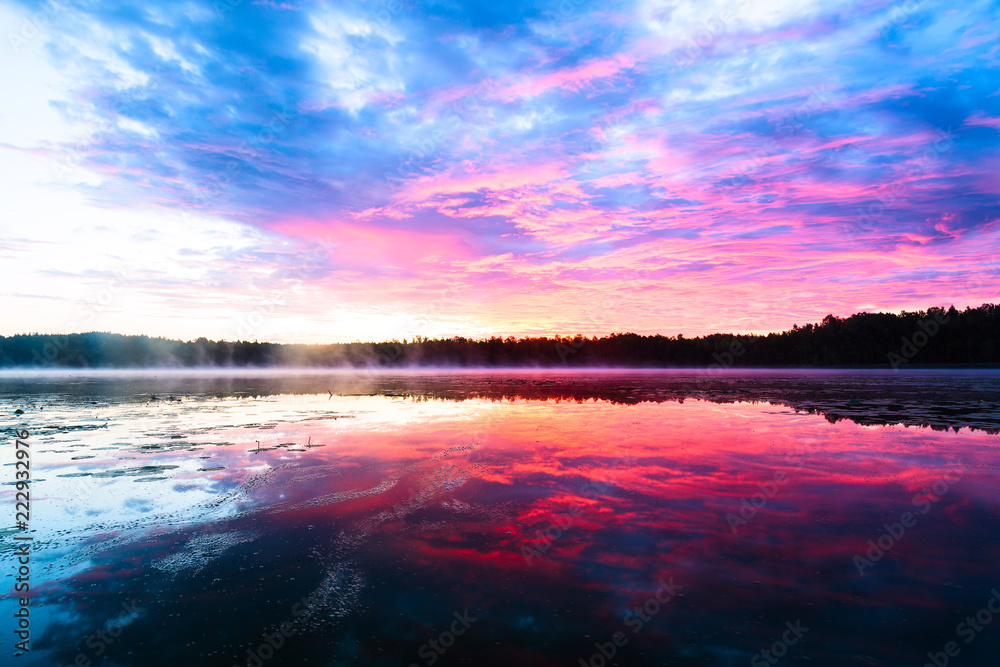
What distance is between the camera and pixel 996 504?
873 cm

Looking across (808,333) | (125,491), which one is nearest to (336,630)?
(125,491)

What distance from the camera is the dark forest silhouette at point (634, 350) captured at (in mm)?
107938

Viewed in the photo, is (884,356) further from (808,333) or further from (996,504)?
(996,504)

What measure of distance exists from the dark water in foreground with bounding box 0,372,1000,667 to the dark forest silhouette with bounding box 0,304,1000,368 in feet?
409

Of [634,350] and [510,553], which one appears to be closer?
[510,553]

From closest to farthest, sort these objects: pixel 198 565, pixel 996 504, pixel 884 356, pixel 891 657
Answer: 1. pixel 891 657
2. pixel 198 565
3. pixel 996 504
4. pixel 884 356

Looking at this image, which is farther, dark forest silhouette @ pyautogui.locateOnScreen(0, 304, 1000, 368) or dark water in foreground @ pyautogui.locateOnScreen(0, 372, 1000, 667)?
dark forest silhouette @ pyautogui.locateOnScreen(0, 304, 1000, 368)

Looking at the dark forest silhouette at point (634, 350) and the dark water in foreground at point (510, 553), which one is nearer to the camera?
the dark water in foreground at point (510, 553)

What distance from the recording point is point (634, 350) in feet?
494

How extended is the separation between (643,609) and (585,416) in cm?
1699

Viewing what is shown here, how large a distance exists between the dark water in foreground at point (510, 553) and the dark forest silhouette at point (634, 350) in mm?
124796

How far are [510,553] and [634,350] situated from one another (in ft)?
492

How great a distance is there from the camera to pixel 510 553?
22.5 feet

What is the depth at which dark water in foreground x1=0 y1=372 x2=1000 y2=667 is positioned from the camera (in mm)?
4715
